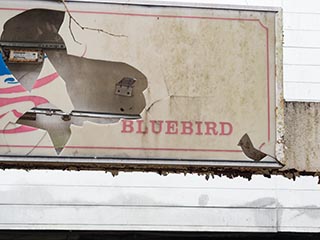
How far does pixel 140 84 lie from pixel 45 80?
47 cm

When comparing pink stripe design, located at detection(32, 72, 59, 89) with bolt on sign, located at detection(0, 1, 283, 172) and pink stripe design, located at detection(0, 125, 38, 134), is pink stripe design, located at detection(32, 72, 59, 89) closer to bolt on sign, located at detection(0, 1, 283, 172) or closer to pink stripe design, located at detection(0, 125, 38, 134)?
bolt on sign, located at detection(0, 1, 283, 172)

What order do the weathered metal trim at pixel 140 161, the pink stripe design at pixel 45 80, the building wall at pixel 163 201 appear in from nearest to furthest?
the weathered metal trim at pixel 140 161 → the pink stripe design at pixel 45 80 → the building wall at pixel 163 201

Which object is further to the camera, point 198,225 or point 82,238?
point 82,238

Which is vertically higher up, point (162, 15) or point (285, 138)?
point (162, 15)

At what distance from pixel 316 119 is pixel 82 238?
163 inches

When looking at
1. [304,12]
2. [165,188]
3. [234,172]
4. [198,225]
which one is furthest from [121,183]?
[234,172]

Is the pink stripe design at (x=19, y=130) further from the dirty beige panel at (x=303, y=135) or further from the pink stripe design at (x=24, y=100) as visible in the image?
the dirty beige panel at (x=303, y=135)

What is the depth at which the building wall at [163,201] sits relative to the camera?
6016mm

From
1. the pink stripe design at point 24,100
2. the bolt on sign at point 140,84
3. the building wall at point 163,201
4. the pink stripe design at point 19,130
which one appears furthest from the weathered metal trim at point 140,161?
the building wall at point 163,201

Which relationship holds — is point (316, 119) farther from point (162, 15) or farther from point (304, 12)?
point (304, 12)

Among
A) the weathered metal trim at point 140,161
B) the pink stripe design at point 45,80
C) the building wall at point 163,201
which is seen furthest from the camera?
the building wall at point 163,201

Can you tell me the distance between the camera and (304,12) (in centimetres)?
637

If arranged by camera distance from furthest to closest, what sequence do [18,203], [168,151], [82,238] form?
[82,238], [18,203], [168,151]

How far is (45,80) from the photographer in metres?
2.96
